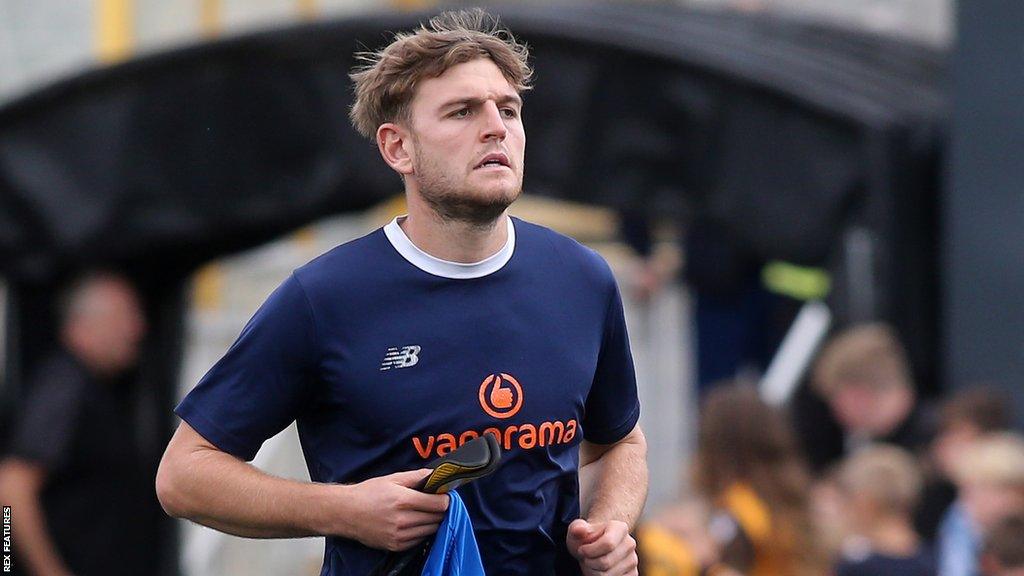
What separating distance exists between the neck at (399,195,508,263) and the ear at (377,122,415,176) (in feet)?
0.21

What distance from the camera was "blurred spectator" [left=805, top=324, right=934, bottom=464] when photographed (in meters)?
6.32

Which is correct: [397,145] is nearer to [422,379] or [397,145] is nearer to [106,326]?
[422,379]

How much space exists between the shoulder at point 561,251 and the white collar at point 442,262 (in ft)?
0.23

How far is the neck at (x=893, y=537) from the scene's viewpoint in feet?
17.6

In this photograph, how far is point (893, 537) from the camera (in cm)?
545

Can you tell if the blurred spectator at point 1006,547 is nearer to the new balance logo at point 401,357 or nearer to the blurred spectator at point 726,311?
the new balance logo at point 401,357

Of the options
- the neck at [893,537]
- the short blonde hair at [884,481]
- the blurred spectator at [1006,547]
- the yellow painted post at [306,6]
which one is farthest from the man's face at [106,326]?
the yellow painted post at [306,6]

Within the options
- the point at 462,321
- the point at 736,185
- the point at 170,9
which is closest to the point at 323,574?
the point at 462,321

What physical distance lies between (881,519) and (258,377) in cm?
309

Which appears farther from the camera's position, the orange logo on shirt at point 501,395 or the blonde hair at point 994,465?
the blonde hair at point 994,465

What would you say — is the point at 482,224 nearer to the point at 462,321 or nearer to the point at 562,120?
the point at 462,321

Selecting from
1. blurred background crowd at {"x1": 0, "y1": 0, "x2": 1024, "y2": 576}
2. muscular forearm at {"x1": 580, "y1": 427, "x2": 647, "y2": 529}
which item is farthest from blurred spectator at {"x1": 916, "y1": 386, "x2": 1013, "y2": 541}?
muscular forearm at {"x1": 580, "y1": 427, "x2": 647, "y2": 529}

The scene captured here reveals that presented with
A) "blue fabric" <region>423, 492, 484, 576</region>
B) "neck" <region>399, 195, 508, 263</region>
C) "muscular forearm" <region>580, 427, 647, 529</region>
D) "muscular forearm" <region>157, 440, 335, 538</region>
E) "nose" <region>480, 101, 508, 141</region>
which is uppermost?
"nose" <region>480, 101, 508, 141</region>

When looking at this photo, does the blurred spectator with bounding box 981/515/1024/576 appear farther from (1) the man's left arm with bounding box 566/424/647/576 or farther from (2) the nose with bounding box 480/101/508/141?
(2) the nose with bounding box 480/101/508/141
